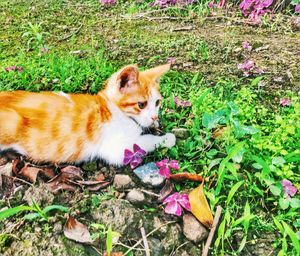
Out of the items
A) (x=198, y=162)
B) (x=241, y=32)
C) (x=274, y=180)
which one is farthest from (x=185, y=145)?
(x=241, y=32)

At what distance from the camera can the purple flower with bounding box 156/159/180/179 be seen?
296 centimetres

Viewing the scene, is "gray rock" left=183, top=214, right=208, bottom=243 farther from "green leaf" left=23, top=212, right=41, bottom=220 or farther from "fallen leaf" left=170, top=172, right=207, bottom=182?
"green leaf" left=23, top=212, right=41, bottom=220

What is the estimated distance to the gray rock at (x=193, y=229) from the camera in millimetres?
2684

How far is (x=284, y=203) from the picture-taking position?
2781mm

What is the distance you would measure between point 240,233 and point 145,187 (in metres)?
0.72

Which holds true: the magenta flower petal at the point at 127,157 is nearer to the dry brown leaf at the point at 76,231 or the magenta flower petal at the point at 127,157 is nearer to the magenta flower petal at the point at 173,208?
the magenta flower petal at the point at 173,208

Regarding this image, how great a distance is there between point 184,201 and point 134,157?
52 cm

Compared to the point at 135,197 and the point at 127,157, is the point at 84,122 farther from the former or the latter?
A: the point at 135,197

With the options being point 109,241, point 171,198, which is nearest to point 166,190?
point 171,198

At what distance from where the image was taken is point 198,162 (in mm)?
3123

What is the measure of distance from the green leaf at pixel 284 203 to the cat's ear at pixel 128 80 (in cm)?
130

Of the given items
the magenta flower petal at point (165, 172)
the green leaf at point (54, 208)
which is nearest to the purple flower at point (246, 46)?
the magenta flower petal at point (165, 172)

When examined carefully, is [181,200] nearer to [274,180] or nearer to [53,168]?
[274,180]

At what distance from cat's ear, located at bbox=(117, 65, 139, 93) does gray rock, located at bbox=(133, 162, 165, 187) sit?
581 millimetres
